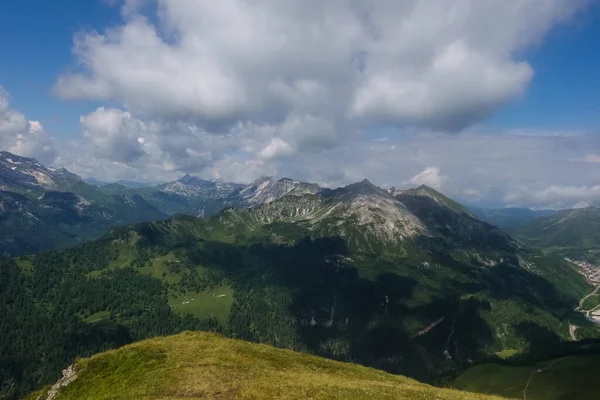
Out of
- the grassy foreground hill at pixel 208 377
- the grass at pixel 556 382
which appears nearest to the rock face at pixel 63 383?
the grassy foreground hill at pixel 208 377

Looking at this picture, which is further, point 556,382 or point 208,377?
point 556,382

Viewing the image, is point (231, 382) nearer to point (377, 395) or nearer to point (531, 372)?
point (377, 395)

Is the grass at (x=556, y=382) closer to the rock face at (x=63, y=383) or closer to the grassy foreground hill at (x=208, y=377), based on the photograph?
the grassy foreground hill at (x=208, y=377)

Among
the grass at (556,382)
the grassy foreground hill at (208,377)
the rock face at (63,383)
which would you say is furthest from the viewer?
the grass at (556,382)

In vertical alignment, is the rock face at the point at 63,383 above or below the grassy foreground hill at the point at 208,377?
below

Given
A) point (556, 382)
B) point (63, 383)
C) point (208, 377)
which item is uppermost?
point (208, 377)

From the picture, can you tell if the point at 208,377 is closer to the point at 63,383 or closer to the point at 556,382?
the point at 63,383

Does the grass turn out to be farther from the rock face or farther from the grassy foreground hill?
the rock face

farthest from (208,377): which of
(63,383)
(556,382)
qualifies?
(556,382)
